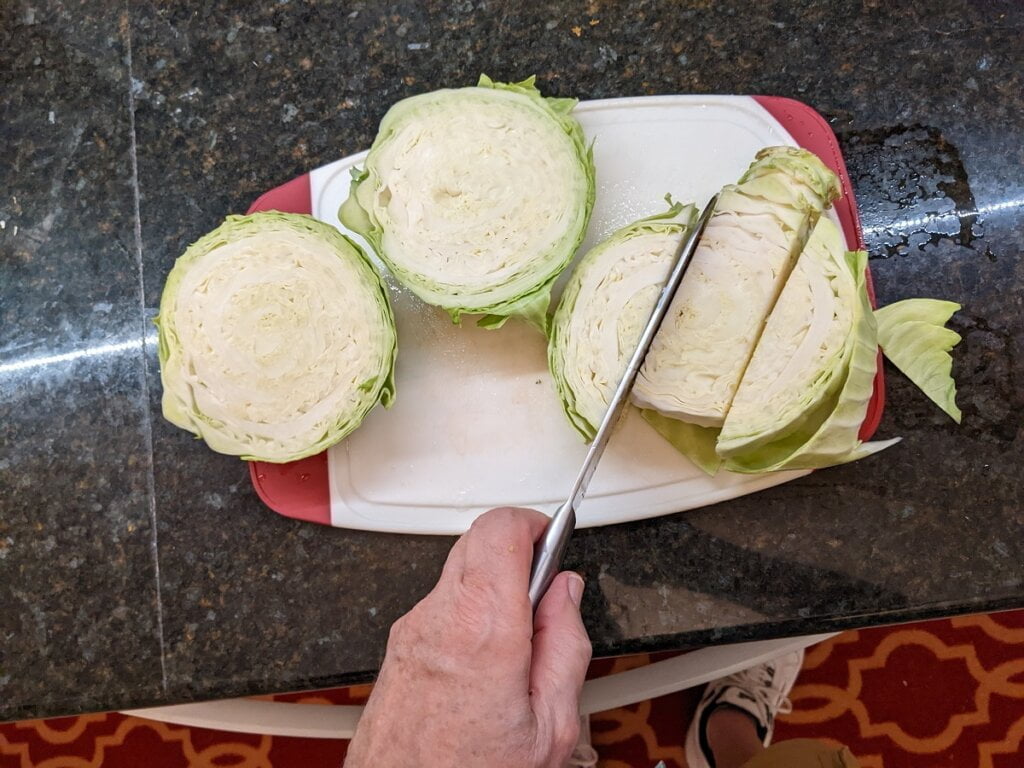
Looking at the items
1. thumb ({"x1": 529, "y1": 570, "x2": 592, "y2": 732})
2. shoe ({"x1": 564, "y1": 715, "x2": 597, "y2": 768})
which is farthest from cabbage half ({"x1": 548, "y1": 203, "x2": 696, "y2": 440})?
shoe ({"x1": 564, "y1": 715, "x2": 597, "y2": 768})

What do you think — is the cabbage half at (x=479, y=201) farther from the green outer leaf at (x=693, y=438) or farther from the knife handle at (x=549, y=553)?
the knife handle at (x=549, y=553)

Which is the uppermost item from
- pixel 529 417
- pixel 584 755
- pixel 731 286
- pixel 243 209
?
pixel 731 286

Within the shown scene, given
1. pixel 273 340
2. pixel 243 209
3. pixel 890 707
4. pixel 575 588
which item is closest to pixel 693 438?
pixel 575 588

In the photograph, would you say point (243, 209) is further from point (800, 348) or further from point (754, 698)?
point (754, 698)

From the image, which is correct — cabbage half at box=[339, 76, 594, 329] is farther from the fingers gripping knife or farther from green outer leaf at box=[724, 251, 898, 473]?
green outer leaf at box=[724, 251, 898, 473]

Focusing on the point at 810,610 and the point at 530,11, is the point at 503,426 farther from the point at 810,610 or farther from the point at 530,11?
the point at 530,11

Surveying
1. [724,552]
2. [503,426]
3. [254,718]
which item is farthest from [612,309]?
[254,718]

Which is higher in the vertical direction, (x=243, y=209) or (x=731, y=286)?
(x=731, y=286)
